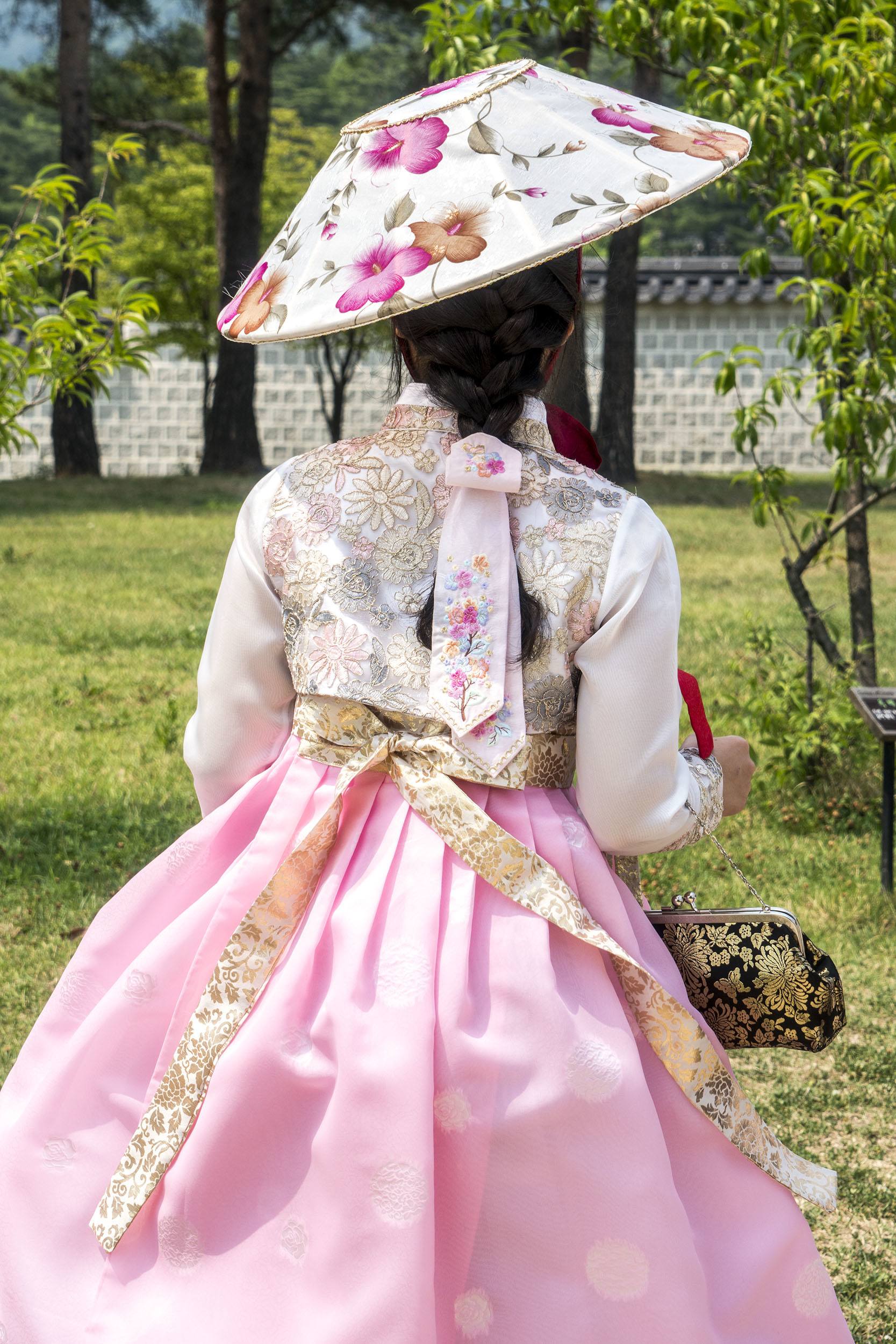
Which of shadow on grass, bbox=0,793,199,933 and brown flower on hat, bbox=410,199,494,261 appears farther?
shadow on grass, bbox=0,793,199,933

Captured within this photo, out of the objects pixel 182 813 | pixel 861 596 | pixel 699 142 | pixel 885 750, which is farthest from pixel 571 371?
pixel 861 596

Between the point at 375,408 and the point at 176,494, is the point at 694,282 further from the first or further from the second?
the point at 176,494

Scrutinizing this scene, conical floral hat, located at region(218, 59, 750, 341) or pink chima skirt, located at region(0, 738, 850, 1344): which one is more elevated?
conical floral hat, located at region(218, 59, 750, 341)

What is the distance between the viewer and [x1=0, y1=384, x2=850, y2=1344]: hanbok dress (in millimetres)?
1474

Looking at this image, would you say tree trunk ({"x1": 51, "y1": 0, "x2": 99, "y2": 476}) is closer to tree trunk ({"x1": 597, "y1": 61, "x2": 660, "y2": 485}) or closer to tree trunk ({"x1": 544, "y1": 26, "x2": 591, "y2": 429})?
tree trunk ({"x1": 597, "y1": 61, "x2": 660, "y2": 485})

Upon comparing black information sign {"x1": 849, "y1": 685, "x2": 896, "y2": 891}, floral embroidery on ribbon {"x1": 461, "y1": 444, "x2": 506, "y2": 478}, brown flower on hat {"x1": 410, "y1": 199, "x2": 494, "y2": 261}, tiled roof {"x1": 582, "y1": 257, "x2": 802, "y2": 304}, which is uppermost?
tiled roof {"x1": 582, "y1": 257, "x2": 802, "y2": 304}

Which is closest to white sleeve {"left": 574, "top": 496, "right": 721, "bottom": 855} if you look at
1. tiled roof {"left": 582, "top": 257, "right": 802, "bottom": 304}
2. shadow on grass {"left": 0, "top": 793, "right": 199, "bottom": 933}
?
shadow on grass {"left": 0, "top": 793, "right": 199, "bottom": 933}

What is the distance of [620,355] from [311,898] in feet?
40.3

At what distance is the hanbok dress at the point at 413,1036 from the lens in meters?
1.47

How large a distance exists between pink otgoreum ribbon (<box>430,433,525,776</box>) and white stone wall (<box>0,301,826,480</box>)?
15.6m

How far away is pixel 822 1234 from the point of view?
248cm

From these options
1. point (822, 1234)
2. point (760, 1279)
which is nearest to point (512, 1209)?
point (760, 1279)

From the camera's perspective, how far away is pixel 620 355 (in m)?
13.3

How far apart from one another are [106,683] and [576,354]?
15.5 feet
